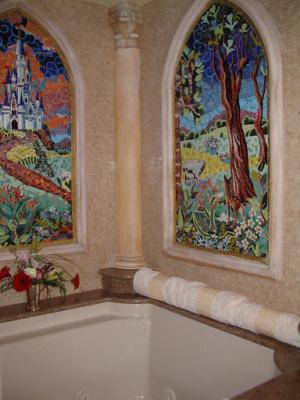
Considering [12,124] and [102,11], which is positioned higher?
[102,11]

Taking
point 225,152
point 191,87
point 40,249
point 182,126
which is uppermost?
point 191,87

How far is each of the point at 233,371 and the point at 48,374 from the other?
1.07m

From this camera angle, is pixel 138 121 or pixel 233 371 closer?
pixel 233 371

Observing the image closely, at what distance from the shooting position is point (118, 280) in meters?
3.32

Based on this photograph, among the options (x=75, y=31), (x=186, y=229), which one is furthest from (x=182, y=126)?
(x=75, y=31)

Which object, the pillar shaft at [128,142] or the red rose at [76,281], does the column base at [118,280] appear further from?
the red rose at [76,281]

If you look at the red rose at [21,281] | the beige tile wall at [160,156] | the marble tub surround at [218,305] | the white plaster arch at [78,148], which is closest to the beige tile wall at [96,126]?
the white plaster arch at [78,148]

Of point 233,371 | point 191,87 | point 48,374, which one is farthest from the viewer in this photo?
point 191,87

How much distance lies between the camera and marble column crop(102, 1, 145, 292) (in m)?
3.39

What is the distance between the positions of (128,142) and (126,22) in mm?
864

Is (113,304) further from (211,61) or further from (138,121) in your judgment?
(211,61)

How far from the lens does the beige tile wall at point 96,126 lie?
3.32 m

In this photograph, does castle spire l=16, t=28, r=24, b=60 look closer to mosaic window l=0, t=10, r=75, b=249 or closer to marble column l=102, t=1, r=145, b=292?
mosaic window l=0, t=10, r=75, b=249

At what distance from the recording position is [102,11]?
341cm
